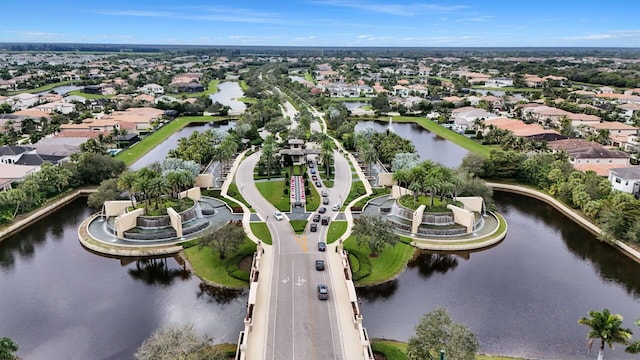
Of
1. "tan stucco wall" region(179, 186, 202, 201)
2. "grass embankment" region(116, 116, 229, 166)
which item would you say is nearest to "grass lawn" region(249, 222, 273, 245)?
"tan stucco wall" region(179, 186, 202, 201)

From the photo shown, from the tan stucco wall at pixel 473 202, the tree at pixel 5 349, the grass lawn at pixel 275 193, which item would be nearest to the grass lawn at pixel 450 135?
the tan stucco wall at pixel 473 202

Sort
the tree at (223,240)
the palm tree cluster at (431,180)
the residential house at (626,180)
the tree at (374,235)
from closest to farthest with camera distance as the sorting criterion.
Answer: the tree at (223,240) → the tree at (374,235) → the palm tree cluster at (431,180) → the residential house at (626,180)

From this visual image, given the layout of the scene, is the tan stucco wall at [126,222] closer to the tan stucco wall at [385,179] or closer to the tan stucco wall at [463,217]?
the tan stucco wall at [385,179]

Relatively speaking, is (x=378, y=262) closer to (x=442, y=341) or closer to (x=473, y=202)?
(x=442, y=341)

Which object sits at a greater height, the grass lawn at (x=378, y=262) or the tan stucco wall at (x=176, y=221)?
the tan stucco wall at (x=176, y=221)

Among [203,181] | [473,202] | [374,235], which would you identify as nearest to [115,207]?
[203,181]

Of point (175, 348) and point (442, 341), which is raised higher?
point (175, 348)
